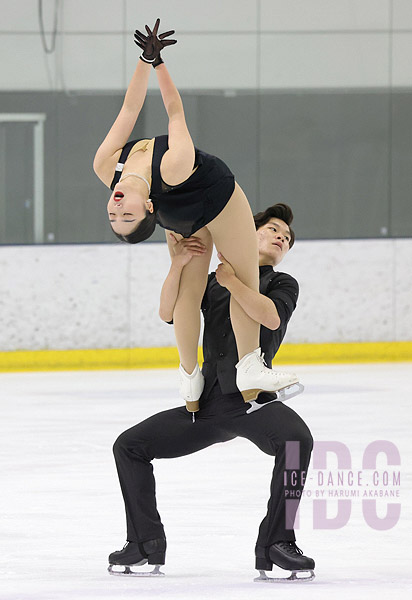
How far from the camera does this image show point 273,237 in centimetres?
407

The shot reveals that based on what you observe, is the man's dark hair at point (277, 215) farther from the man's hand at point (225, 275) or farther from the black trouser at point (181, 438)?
the black trouser at point (181, 438)

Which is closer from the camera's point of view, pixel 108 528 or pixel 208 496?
pixel 108 528

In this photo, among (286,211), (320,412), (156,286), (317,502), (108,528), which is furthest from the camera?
(156,286)

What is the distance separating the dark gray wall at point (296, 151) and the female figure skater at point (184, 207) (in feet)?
24.8

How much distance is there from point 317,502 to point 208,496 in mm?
458

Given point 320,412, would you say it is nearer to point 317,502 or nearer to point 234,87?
point 317,502

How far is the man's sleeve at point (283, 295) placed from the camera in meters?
3.90

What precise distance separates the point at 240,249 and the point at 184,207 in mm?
267

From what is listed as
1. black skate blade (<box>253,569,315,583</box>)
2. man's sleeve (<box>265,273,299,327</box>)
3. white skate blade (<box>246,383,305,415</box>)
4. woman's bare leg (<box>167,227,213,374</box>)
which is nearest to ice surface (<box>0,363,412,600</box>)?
black skate blade (<box>253,569,315,583</box>)

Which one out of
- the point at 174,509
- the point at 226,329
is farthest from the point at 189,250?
the point at 174,509

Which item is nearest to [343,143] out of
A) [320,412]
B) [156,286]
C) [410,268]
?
[410,268]

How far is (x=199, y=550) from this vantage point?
4.27 meters

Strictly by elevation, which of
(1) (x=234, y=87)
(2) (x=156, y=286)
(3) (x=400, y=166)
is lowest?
(2) (x=156, y=286)

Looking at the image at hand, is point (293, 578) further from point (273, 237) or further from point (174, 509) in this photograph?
point (174, 509)
